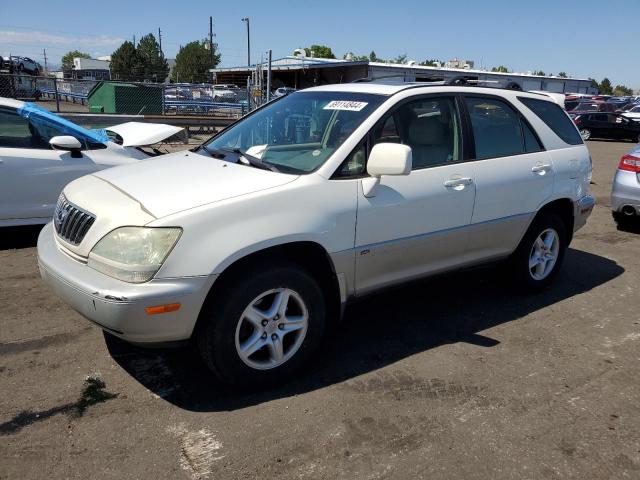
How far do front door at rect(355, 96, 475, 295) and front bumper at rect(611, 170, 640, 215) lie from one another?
4.17 m

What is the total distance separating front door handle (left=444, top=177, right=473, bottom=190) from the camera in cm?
387

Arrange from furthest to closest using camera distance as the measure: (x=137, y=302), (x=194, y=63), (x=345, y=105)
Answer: (x=194, y=63) → (x=345, y=105) → (x=137, y=302)

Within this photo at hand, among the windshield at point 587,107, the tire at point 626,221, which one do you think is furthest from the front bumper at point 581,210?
the windshield at point 587,107

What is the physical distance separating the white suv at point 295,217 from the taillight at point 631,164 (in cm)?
311

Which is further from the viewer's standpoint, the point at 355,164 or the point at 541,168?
the point at 541,168

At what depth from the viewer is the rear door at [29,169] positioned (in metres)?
5.54

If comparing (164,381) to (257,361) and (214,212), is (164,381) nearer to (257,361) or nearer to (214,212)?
(257,361)

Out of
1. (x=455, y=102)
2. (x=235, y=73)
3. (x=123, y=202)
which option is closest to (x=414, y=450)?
(x=123, y=202)

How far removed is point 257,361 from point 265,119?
1.91 metres

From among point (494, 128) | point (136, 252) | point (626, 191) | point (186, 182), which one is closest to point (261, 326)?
point (136, 252)

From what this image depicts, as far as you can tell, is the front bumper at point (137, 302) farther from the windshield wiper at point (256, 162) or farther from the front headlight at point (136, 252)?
the windshield wiper at point (256, 162)

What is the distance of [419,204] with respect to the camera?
3.68m

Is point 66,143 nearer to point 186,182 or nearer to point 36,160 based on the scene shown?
point 36,160

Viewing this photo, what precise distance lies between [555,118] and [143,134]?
4.87 meters
